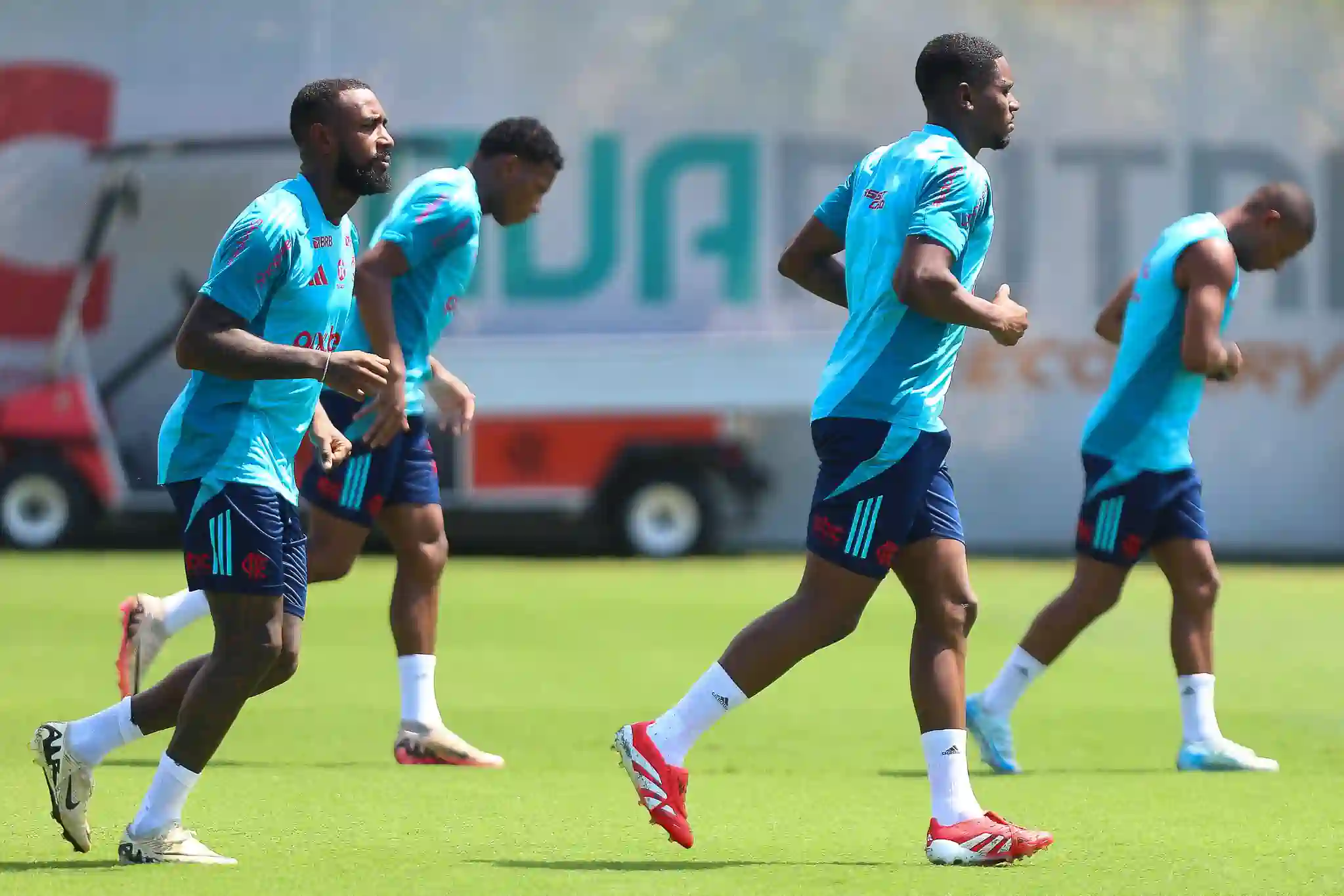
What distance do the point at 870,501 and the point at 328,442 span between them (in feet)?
5.07

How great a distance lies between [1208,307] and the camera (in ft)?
23.5

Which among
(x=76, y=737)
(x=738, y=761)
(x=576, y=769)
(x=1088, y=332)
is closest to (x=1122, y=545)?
(x=738, y=761)

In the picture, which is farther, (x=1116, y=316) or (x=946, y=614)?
(x=1116, y=316)

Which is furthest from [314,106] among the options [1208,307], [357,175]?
[1208,307]

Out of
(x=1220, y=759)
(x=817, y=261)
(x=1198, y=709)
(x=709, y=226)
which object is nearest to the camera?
(x=817, y=261)

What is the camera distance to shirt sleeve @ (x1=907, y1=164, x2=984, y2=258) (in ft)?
17.4

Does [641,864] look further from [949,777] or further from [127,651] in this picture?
[127,651]

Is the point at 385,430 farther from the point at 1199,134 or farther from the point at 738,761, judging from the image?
the point at 1199,134

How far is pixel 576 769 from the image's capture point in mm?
7188

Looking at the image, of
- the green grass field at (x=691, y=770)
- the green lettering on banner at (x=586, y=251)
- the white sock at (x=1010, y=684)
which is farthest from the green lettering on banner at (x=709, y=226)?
the white sock at (x=1010, y=684)

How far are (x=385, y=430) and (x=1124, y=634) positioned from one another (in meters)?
6.31

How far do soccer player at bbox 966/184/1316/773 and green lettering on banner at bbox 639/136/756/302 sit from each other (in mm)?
10945

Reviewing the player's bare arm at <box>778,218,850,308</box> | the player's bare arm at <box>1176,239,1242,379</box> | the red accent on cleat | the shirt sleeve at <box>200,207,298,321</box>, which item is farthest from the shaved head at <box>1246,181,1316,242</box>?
the red accent on cleat

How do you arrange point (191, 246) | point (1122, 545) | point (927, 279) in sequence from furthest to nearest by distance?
1. point (191, 246)
2. point (1122, 545)
3. point (927, 279)
